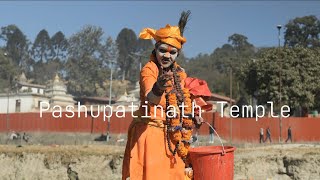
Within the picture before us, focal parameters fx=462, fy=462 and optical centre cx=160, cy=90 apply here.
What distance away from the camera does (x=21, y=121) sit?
143ft

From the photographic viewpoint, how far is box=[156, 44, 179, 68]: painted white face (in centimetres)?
405

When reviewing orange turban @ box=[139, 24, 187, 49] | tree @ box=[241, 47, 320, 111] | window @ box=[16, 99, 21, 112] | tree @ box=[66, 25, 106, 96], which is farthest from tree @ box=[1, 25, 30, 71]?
orange turban @ box=[139, 24, 187, 49]

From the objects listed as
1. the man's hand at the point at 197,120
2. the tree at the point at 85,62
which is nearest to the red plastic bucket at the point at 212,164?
the man's hand at the point at 197,120

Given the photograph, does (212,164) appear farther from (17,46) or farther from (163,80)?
(17,46)

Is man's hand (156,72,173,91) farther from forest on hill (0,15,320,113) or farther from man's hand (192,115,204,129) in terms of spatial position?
forest on hill (0,15,320,113)

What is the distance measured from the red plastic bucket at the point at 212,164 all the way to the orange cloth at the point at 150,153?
125 millimetres

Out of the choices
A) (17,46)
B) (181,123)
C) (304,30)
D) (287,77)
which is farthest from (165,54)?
(17,46)

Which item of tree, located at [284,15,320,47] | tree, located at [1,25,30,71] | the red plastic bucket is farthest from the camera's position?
tree, located at [1,25,30,71]

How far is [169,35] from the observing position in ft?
13.3

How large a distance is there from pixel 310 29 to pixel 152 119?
6995cm

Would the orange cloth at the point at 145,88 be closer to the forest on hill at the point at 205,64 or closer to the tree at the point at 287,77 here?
the forest on hill at the point at 205,64

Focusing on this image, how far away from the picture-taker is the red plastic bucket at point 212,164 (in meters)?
3.95

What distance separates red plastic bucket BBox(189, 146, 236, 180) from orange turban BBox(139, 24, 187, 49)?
3.18 feet

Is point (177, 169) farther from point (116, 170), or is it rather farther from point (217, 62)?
point (217, 62)
